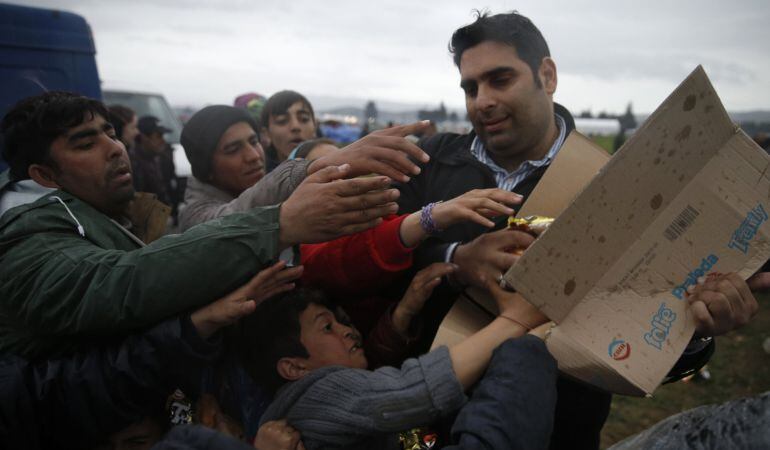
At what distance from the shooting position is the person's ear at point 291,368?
1463 mm

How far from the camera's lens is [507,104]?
1.86 meters

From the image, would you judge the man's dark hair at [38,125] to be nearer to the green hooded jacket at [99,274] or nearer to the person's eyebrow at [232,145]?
the green hooded jacket at [99,274]

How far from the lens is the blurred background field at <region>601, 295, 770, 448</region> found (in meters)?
3.62

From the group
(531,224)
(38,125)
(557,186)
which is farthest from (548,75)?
(38,125)

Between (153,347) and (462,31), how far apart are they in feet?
5.35

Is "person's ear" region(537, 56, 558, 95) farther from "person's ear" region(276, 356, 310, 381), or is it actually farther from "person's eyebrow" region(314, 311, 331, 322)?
"person's ear" region(276, 356, 310, 381)

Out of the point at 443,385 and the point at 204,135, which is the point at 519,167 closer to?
the point at 443,385

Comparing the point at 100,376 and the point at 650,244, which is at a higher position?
the point at 650,244

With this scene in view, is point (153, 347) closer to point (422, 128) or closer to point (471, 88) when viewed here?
point (422, 128)

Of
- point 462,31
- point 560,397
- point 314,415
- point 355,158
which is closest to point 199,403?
point 314,415

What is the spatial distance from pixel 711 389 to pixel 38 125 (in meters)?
4.98

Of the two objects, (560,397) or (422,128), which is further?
(560,397)

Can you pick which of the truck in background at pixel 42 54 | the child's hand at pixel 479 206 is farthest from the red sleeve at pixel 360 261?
the truck in background at pixel 42 54

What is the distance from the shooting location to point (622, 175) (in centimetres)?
110
